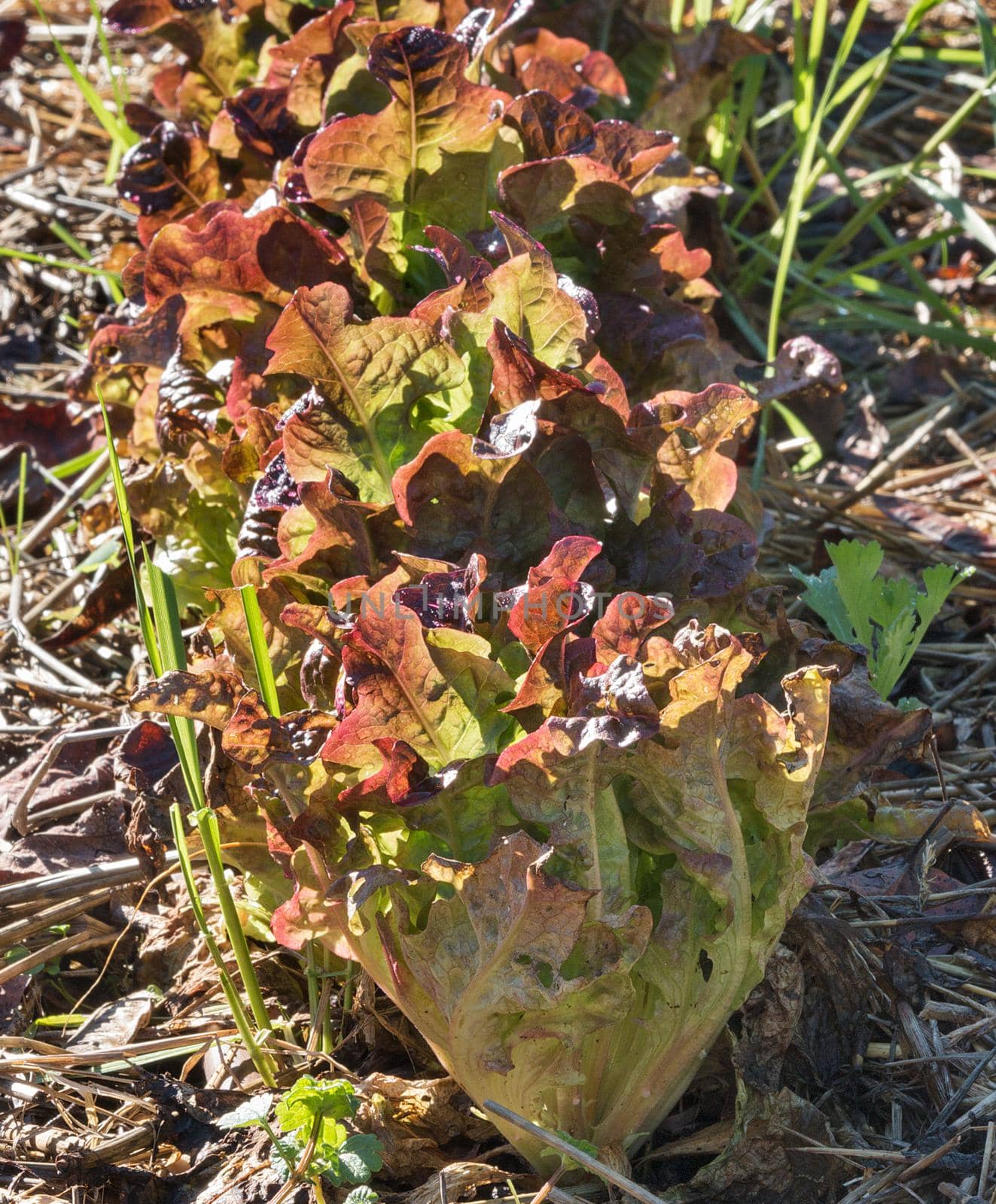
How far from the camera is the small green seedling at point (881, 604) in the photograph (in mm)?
2016

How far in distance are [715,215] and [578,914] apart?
238 centimetres

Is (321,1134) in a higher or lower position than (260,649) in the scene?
lower

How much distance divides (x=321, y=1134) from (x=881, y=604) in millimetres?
1252

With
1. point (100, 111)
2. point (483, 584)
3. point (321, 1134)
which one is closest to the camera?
point (321, 1134)

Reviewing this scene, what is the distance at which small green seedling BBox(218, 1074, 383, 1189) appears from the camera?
4.76 ft

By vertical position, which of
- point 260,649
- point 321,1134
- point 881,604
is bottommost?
point 321,1134

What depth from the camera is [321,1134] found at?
4.94 feet

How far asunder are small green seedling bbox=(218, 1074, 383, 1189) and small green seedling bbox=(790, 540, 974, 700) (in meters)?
1.10

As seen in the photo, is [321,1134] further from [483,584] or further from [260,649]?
[483,584]

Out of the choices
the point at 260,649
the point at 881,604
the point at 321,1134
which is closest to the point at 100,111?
the point at 260,649

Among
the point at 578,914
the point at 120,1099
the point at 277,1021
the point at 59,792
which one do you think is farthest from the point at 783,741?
the point at 59,792

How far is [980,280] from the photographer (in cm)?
348

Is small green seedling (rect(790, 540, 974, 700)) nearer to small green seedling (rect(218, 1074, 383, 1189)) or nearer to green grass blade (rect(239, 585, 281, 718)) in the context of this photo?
green grass blade (rect(239, 585, 281, 718))

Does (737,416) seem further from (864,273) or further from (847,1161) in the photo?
(864,273)
